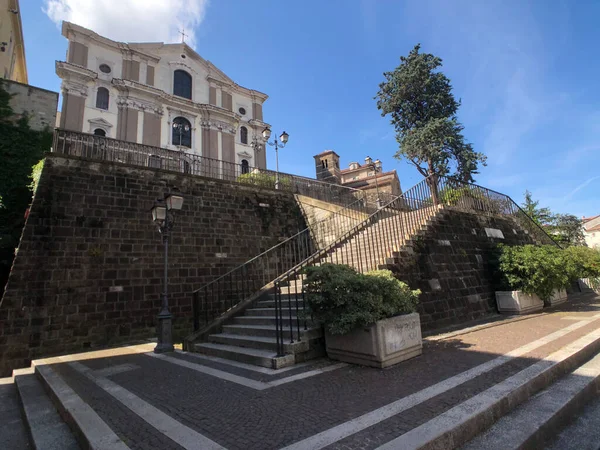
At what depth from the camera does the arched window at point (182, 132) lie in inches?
1003

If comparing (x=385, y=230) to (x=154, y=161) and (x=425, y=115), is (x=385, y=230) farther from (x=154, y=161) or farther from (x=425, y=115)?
(x=425, y=115)

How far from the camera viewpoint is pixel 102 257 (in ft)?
28.9

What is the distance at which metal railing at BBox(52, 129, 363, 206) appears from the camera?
382 inches

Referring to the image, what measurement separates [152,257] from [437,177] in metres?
9.39

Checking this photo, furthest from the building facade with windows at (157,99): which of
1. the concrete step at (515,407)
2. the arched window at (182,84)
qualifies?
the concrete step at (515,407)

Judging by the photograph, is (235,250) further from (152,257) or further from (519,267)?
(519,267)

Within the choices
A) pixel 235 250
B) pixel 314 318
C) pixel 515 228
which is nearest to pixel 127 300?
pixel 235 250

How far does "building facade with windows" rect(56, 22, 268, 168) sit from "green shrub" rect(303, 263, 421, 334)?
2299 centimetres

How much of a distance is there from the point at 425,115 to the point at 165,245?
17.0 metres

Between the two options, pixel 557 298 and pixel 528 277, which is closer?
pixel 528 277

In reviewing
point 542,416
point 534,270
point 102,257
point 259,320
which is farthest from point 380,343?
point 102,257

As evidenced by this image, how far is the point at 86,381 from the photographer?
4.80 metres

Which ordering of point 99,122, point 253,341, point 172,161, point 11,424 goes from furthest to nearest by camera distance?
point 99,122 → point 172,161 → point 253,341 → point 11,424

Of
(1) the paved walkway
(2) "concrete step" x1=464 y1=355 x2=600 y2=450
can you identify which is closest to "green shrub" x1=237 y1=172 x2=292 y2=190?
(1) the paved walkway
